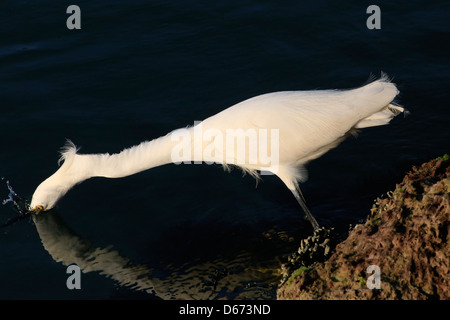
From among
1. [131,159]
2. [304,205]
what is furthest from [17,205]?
[304,205]

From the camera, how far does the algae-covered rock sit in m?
3.98

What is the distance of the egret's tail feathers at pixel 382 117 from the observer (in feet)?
22.4

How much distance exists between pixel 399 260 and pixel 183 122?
4.91m

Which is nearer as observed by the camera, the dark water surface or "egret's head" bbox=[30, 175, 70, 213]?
the dark water surface

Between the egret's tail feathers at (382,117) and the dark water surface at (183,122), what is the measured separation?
33.2 inches

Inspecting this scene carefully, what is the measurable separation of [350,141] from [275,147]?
1842mm

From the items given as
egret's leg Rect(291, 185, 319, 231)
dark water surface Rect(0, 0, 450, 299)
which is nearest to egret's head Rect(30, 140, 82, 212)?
dark water surface Rect(0, 0, 450, 299)

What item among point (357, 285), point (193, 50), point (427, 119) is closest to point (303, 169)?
point (427, 119)

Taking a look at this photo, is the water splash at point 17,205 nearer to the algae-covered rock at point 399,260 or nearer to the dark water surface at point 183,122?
the dark water surface at point 183,122

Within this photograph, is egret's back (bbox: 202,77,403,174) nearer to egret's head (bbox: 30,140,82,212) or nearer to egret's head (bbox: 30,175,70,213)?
egret's head (bbox: 30,140,82,212)

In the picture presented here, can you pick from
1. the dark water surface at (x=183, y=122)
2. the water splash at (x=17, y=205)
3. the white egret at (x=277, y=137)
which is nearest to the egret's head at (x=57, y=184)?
the white egret at (x=277, y=137)

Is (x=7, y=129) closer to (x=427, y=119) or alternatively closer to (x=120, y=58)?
(x=120, y=58)

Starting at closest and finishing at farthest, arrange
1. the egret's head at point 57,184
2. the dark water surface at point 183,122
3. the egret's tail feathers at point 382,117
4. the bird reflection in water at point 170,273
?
the bird reflection in water at point 170,273 < the dark water surface at point 183,122 < the egret's head at point 57,184 < the egret's tail feathers at point 382,117

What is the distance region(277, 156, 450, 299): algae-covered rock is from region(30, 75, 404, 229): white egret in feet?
7.36
